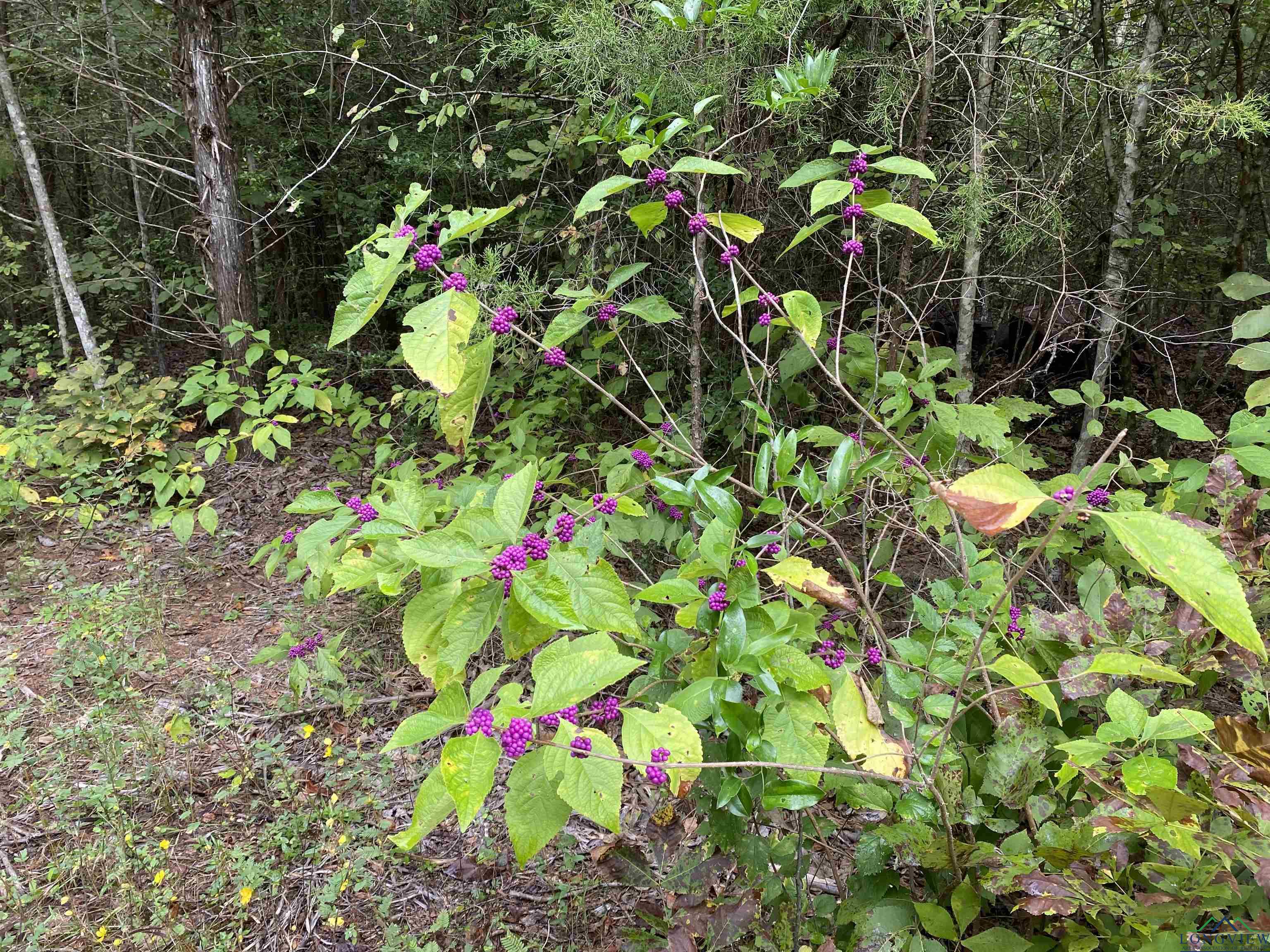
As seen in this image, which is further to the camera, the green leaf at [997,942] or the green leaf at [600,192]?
the green leaf at [600,192]

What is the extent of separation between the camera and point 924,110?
2707mm

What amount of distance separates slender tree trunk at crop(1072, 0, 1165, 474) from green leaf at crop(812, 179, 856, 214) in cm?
245

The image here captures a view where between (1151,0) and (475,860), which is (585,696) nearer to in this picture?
(475,860)

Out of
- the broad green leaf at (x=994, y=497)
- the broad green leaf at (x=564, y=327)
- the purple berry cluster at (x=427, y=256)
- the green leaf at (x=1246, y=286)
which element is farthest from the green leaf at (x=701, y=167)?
the green leaf at (x=1246, y=286)

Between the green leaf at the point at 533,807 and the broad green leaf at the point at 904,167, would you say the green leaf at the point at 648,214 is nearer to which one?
the broad green leaf at the point at 904,167

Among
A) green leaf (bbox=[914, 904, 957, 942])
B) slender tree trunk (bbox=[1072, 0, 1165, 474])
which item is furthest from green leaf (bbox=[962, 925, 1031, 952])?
slender tree trunk (bbox=[1072, 0, 1165, 474])

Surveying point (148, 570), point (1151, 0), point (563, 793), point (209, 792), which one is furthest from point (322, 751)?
point (1151, 0)

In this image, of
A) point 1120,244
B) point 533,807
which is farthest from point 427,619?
point 1120,244

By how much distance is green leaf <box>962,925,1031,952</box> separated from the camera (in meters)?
1.09

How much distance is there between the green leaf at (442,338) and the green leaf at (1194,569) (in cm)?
85

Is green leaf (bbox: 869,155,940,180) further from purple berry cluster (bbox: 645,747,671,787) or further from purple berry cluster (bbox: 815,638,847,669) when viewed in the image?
purple berry cluster (bbox: 645,747,671,787)

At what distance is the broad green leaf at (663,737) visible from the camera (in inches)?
35.4

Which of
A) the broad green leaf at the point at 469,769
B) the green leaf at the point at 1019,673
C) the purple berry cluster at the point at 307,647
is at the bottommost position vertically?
the purple berry cluster at the point at 307,647

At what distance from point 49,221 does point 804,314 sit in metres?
5.91
